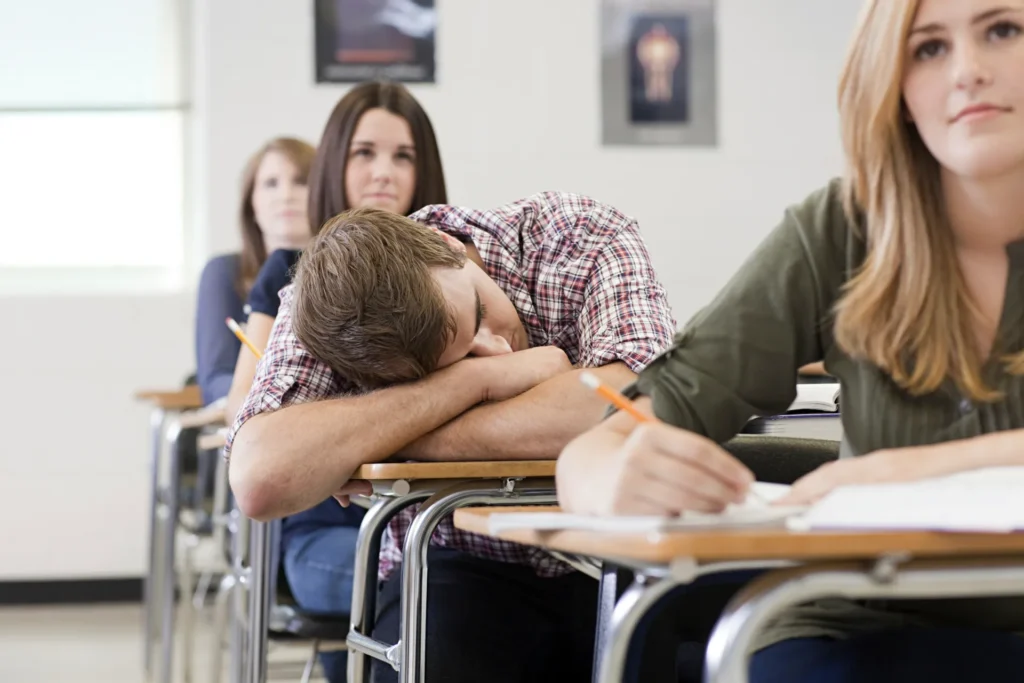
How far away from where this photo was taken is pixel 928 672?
0.96 metres

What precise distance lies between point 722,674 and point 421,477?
2.42 ft

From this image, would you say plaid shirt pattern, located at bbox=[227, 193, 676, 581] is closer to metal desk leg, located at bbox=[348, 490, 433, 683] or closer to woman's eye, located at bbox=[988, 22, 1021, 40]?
metal desk leg, located at bbox=[348, 490, 433, 683]

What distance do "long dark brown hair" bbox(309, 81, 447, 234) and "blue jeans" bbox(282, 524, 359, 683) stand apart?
0.63 m

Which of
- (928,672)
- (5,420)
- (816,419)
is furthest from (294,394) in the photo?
(5,420)

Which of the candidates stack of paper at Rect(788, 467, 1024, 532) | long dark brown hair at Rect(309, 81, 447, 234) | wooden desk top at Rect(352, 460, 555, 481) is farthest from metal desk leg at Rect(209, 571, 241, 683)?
stack of paper at Rect(788, 467, 1024, 532)

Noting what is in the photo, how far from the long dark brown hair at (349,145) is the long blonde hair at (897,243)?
1.51 meters

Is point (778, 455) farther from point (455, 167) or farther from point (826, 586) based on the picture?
point (455, 167)

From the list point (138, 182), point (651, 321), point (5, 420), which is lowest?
point (5, 420)

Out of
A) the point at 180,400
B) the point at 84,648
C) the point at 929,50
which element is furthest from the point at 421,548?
the point at 84,648

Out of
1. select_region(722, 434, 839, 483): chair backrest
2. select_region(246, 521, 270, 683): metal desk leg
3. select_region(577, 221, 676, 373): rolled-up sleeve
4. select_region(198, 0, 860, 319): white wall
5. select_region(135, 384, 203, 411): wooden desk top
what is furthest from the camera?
select_region(198, 0, 860, 319): white wall

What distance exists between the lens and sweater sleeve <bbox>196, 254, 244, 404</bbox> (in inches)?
141

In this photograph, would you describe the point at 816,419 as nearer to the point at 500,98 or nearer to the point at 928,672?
the point at 928,672

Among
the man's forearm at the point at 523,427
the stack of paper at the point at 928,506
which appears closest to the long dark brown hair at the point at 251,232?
the man's forearm at the point at 523,427

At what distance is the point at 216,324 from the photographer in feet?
11.9
